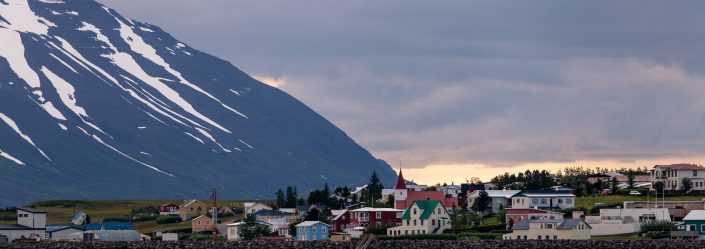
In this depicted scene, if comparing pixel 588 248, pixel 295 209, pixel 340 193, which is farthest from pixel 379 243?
pixel 340 193

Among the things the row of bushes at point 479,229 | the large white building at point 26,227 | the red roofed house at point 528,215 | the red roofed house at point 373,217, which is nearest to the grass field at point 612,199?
the red roofed house at point 528,215

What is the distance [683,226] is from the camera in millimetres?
119250

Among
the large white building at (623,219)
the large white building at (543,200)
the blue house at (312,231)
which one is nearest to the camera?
the large white building at (623,219)

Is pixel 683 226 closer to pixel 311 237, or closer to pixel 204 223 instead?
pixel 311 237

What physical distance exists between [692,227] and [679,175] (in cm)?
4561

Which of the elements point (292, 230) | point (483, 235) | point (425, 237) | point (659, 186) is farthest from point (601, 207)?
point (292, 230)

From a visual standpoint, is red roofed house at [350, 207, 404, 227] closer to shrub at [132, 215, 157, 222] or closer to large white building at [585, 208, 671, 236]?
large white building at [585, 208, 671, 236]

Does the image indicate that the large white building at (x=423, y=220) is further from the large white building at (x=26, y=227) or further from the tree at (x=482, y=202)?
the large white building at (x=26, y=227)

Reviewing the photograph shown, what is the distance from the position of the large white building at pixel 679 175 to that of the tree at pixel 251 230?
158 feet

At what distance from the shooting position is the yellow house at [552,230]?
11744cm

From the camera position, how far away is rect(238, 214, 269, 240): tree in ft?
422

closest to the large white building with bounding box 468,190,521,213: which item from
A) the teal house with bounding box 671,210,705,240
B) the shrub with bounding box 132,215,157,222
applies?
the teal house with bounding box 671,210,705,240

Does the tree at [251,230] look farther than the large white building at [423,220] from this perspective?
No

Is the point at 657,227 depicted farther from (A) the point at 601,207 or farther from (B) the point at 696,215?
(A) the point at 601,207
